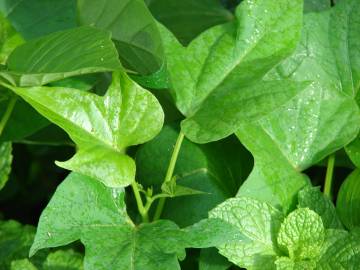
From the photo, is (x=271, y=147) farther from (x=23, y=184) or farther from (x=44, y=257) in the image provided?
(x=23, y=184)

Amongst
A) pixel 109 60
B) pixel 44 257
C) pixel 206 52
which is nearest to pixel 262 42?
pixel 206 52

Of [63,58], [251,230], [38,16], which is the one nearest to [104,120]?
[63,58]

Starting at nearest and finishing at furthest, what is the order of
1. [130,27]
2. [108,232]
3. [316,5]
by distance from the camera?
[108,232] → [130,27] → [316,5]

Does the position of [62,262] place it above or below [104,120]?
below

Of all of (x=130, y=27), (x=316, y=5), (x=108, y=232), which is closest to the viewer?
(x=108, y=232)

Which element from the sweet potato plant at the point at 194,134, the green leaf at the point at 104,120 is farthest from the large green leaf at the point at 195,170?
the green leaf at the point at 104,120

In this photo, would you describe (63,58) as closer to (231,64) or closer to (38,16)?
(231,64)
